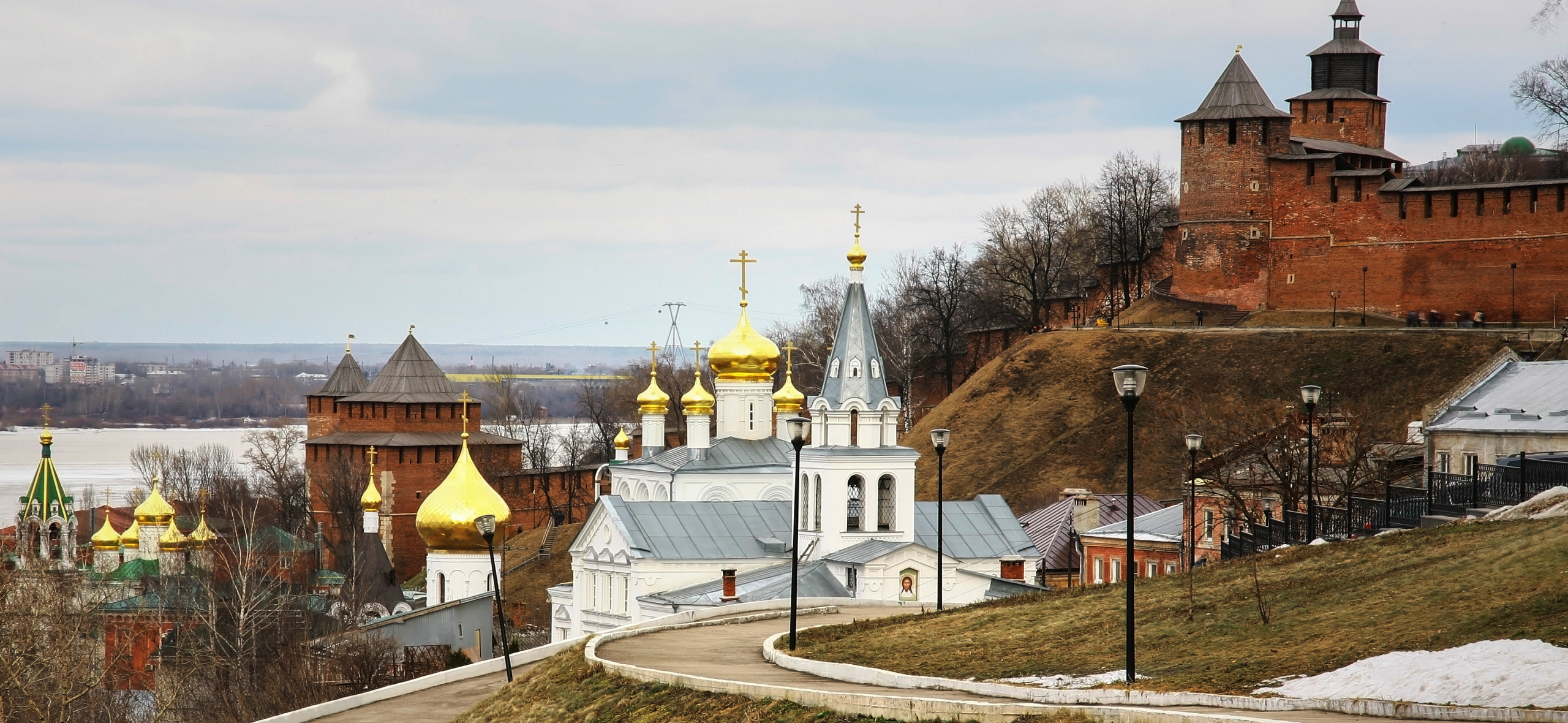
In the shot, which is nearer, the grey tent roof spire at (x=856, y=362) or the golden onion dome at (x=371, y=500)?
the grey tent roof spire at (x=856, y=362)

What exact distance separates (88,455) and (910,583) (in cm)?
11577

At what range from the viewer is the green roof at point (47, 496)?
1820 inches

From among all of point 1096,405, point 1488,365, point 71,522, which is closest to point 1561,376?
point 1488,365

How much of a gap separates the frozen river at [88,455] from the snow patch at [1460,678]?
66.1 meters

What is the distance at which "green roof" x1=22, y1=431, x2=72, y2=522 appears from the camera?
46219 mm

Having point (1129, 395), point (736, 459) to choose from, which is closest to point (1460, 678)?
point (1129, 395)

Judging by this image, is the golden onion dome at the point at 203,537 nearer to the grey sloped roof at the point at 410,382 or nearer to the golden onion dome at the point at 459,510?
the golden onion dome at the point at 459,510

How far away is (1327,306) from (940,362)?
46.1 ft

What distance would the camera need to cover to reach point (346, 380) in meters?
62.3

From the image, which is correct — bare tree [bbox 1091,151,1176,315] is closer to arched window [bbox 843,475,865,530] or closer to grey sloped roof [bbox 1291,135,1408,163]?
grey sloped roof [bbox 1291,135,1408,163]

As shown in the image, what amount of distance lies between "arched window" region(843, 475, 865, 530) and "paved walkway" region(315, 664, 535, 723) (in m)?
10.1

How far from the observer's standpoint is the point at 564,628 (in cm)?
3431

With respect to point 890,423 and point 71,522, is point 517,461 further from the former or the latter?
point 890,423

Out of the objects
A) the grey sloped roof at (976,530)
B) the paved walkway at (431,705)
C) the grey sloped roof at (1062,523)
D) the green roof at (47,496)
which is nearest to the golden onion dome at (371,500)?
the green roof at (47,496)
